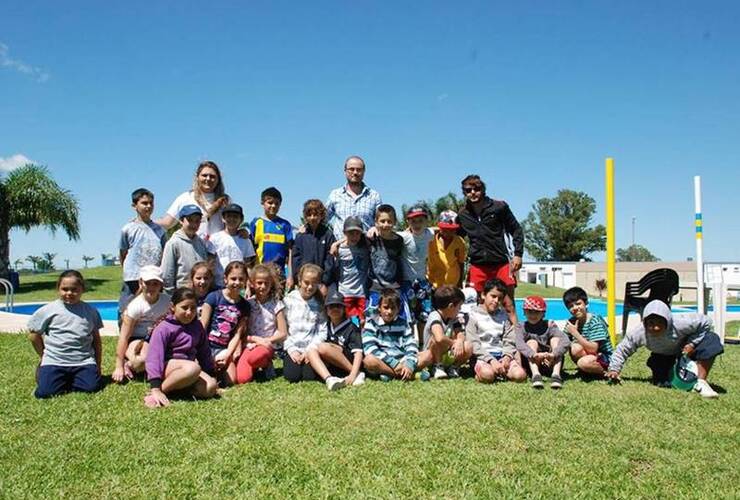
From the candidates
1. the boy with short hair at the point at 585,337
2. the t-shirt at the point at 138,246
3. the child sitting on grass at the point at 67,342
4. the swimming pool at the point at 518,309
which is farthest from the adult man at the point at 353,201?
the swimming pool at the point at 518,309

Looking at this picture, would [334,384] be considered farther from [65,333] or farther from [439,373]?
[65,333]

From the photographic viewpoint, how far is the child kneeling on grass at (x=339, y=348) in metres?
5.21

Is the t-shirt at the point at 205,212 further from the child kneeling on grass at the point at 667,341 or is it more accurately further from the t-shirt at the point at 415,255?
the child kneeling on grass at the point at 667,341

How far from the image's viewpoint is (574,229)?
52.4m

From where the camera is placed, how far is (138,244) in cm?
591

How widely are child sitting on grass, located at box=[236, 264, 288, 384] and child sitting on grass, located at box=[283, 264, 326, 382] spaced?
85mm

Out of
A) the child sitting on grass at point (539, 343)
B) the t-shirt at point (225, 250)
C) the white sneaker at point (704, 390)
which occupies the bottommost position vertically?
the white sneaker at point (704, 390)

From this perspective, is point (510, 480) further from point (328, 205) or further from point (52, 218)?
point (52, 218)

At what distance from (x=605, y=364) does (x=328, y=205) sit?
3375mm

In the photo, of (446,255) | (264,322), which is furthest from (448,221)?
(264,322)

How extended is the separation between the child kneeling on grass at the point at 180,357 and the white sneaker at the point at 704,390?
4108mm

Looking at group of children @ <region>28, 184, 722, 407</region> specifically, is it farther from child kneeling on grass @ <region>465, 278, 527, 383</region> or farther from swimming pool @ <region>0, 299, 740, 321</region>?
swimming pool @ <region>0, 299, 740, 321</region>

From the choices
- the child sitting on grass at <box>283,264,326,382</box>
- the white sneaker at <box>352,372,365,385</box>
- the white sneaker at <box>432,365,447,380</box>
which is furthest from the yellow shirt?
the white sneaker at <box>352,372,365,385</box>

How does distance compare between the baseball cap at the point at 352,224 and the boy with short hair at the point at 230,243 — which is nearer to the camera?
the baseball cap at the point at 352,224
